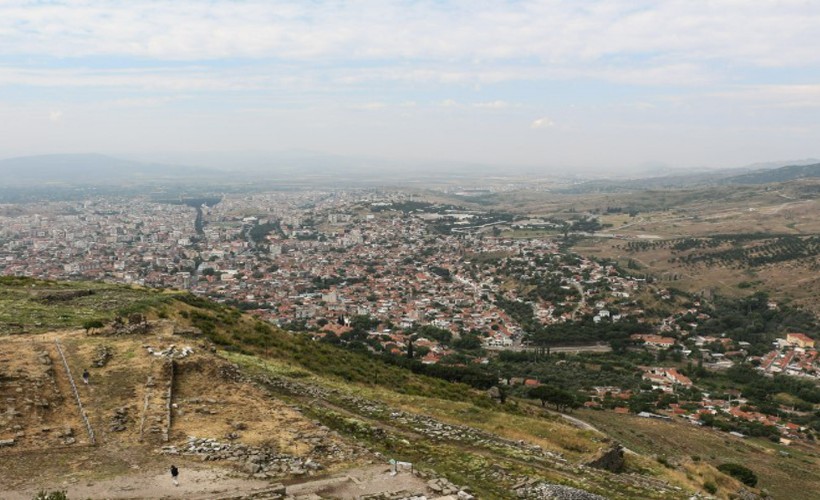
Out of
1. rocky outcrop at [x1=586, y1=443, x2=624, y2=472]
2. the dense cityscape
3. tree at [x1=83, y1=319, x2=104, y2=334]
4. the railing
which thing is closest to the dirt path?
the railing

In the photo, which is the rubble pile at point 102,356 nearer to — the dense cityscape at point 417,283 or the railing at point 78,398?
the railing at point 78,398

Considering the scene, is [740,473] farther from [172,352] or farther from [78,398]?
[78,398]

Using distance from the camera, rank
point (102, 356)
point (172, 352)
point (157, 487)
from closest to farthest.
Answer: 1. point (157, 487)
2. point (102, 356)
3. point (172, 352)

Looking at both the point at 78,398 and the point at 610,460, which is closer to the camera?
the point at 78,398

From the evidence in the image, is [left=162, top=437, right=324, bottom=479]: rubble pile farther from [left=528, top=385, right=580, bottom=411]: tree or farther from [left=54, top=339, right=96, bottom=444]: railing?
[left=528, top=385, right=580, bottom=411]: tree

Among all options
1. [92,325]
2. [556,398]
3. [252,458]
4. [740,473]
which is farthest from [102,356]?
[556,398]

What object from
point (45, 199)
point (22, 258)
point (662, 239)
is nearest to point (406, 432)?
point (22, 258)

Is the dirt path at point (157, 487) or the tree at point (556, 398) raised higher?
the dirt path at point (157, 487)

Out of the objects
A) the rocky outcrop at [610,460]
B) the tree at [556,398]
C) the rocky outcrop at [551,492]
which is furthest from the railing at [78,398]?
the tree at [556,398]

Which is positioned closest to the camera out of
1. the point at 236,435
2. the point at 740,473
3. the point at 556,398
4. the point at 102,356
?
the point at 236,435

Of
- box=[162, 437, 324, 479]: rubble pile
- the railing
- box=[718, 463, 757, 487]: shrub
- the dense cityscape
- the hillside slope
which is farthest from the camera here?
the dense cityscape
